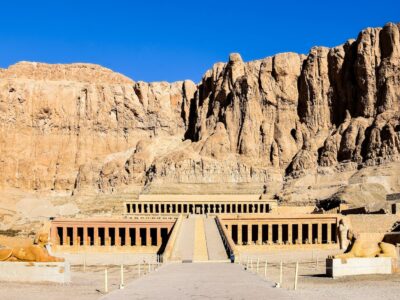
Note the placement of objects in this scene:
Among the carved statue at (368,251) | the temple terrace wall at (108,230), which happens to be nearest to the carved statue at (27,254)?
the carved statue at (368,251)

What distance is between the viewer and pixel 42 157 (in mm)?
184125

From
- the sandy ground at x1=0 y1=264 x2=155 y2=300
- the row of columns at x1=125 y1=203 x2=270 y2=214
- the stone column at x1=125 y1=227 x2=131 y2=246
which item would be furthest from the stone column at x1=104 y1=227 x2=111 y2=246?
the sandy ground at x1=0 y1=264 x2=155 y2=300

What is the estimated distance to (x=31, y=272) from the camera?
2462 centimetres

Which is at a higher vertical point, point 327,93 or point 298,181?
point 327,93

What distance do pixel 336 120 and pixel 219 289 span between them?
425 ft

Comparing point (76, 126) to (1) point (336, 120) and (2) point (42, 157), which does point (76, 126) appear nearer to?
(2) point (42, 157)

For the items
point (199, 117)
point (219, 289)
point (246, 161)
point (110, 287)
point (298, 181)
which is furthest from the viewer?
point (199, 117)

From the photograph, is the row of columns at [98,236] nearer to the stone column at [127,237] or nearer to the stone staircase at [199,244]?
the stone column at [127,237]

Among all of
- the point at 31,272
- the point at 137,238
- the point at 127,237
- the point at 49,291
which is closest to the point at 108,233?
the point at 127,237

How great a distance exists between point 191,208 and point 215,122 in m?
44.9

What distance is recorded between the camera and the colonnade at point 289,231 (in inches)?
2906

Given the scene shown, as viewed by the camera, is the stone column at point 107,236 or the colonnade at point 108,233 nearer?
the colonnade at point 108,233

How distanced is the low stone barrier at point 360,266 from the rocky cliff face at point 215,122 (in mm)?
91222

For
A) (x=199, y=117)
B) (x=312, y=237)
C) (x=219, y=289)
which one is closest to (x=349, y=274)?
(x=219, y=289)
